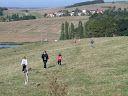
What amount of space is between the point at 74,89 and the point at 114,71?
8383 mm

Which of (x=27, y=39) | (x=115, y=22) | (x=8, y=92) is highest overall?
(x=8, y=92)

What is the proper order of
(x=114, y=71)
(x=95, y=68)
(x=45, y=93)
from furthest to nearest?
(x=95, y=68) < (x=114, y=71) < (x=45, y=93)

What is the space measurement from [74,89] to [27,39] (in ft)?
518

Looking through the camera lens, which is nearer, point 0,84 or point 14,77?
point 0,84

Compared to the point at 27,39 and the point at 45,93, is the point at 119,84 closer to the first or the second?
the point at 45,93

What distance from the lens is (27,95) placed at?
26578mm

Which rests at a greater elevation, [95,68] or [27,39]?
[95,68]

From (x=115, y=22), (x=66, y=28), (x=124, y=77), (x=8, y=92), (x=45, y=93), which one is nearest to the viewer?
(x=45, y=93)

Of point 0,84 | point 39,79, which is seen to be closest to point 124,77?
point 39,79

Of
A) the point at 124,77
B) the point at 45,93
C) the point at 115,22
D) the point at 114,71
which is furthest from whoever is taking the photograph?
the point at 115,22

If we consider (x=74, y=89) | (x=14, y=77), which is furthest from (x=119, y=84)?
(x=14, y=77)

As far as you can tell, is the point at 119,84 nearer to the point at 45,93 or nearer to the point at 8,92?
the point at 45,93

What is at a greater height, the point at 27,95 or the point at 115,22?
the point at 27,95

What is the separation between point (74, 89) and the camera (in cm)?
2736
